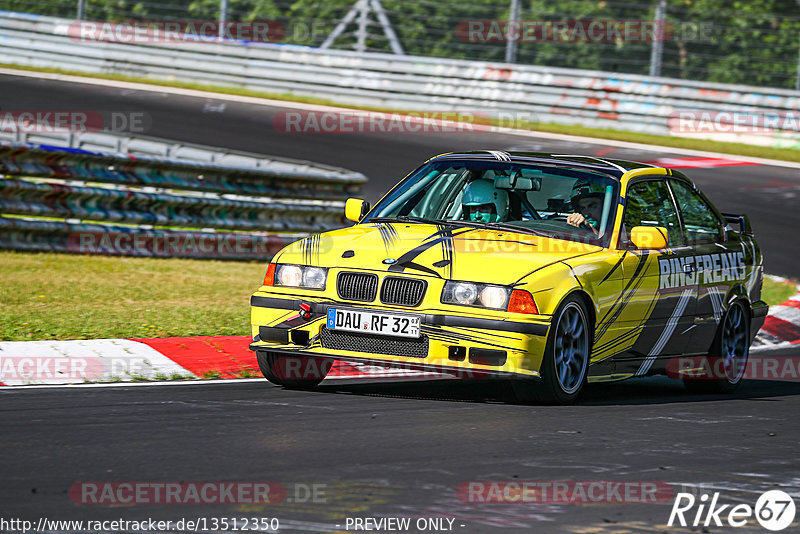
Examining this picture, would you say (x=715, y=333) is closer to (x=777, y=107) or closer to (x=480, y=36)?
(x=777, y=107)

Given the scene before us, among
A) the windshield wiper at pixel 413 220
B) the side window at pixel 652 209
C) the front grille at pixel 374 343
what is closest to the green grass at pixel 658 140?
the side window at pixel 652 209

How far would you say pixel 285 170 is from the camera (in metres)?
14.7

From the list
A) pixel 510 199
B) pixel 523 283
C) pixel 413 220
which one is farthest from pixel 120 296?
pixel 523 283

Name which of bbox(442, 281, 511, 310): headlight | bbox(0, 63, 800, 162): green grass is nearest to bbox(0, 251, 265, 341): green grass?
bbox(442, 281, 511, 310): headlight

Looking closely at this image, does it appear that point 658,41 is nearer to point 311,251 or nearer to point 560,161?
point 560,161

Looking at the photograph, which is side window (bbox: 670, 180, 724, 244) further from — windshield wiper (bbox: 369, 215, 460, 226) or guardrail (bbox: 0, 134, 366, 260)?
guardrail (bbox: 0, 134, 366, 260)

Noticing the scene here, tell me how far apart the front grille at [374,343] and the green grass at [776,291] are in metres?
7.08

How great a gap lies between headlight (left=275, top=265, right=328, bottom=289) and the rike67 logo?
2944 mm

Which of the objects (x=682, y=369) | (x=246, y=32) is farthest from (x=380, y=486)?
(x=246, y=32)

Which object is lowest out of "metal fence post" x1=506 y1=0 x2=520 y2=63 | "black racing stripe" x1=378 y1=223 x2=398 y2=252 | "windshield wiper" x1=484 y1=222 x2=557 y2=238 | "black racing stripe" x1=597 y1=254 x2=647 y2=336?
"black racing stripe" x1=597 y1=254 x2=647 y2=336

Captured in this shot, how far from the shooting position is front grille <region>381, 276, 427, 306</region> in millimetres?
7648

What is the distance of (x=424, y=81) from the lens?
85.4 ft

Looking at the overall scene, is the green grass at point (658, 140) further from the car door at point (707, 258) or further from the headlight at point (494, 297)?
the headlight at point (494, 297)

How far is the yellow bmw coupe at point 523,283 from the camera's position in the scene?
299 inches
